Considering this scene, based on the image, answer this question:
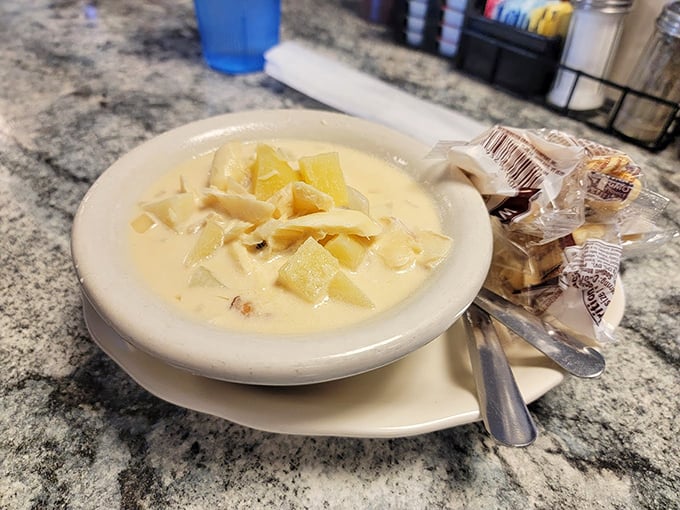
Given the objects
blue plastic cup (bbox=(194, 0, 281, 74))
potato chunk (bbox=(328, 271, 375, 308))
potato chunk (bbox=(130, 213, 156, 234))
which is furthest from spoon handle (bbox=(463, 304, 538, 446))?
blue plastic cup (bbox=(194, 0, 281, 74))

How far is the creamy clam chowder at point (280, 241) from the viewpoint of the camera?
52cm

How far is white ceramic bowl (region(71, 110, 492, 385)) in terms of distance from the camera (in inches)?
17.7

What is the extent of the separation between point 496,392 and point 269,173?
0.34 m

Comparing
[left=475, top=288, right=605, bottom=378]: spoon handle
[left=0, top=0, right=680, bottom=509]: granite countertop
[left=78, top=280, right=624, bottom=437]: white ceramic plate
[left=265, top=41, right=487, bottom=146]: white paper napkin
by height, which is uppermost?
[left=475, top=288, right=605, bottom=378]: spoon handle

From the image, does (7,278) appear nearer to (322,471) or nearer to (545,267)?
(322,471)

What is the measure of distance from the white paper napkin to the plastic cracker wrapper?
33 centimetres

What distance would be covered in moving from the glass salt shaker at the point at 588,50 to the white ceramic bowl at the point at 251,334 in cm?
57

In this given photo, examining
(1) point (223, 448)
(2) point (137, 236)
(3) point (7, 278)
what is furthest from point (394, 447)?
(3) point (7, 278)

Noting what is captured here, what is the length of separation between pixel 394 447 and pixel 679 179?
800 mm

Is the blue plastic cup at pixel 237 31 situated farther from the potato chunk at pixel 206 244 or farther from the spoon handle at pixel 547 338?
the spoon handle at pixel 547 338

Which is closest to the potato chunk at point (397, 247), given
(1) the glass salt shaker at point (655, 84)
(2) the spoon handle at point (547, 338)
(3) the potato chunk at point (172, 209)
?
→ (2) the spoon handle at point (547, 338)

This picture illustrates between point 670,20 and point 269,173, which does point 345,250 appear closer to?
point 269,173

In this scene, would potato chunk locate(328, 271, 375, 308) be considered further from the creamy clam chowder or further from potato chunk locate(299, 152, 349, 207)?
potato chunk locate(299, 152, 349, 207)

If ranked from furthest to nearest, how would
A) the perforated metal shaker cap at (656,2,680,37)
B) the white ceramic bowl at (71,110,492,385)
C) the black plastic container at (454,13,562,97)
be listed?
the black plastic container at (454,13,562,97)
the perforated metal shaker cap at (656,2,680,37)
the white ceramic bowl at (71,110,492,385)
